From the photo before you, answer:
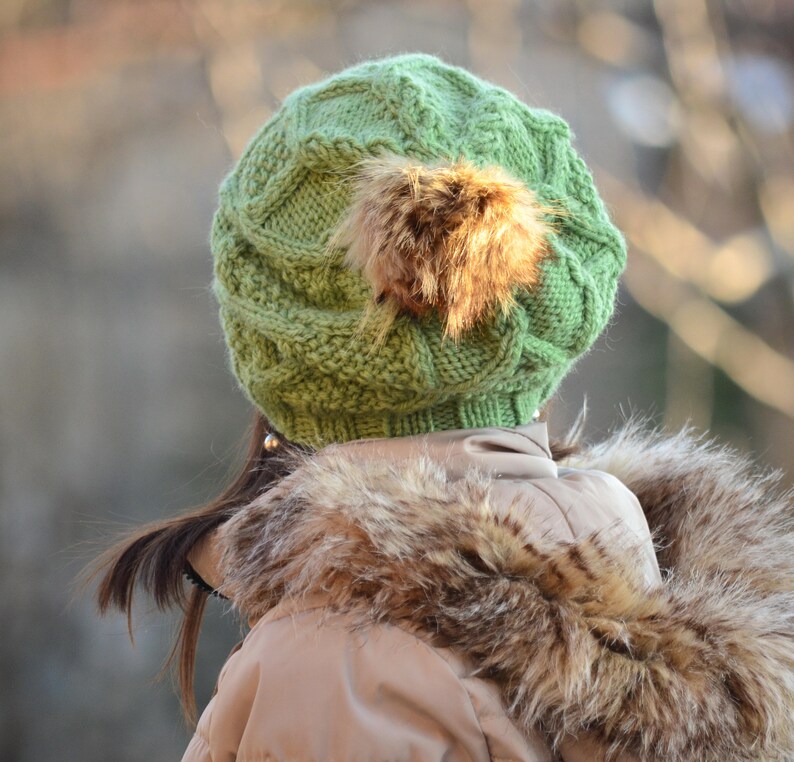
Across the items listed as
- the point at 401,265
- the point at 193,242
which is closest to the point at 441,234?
the point at 401,265

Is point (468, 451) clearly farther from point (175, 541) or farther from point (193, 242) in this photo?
point (193, 242)

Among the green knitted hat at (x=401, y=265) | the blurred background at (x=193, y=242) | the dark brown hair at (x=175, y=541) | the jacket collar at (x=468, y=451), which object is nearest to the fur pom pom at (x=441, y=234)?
the green knitted hat at (x=401, y=265)

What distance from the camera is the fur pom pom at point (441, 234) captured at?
787 millimetres

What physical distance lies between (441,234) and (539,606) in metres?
0.33

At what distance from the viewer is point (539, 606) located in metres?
0.70

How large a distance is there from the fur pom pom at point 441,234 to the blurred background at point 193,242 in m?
1.90

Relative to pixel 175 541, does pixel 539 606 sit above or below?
above

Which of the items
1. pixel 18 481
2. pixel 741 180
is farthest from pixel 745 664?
pixel 741 180

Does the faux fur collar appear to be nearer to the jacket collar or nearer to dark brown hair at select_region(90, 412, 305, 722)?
the jacket collar

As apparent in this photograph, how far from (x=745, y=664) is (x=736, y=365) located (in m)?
2.45

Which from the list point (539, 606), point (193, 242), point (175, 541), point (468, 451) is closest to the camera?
point (539, 606)

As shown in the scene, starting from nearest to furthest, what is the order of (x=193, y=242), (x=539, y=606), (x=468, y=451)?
(x=539, y=606) → (x=468, y=451) → (x=193, y=242)

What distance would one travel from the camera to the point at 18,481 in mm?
2590

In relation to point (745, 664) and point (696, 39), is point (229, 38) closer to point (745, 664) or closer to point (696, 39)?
point (696, 39)
